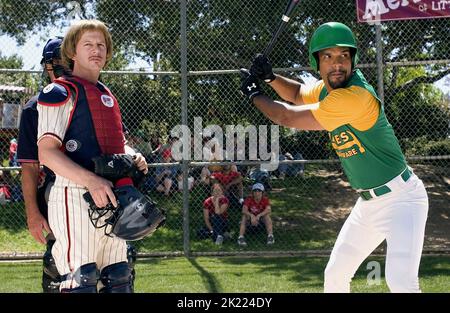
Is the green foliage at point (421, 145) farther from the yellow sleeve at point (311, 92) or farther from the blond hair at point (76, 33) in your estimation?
the blond hair at point (76, 33)

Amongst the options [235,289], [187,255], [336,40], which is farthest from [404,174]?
[187,255]

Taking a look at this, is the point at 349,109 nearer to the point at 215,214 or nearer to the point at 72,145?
the point at 72,145

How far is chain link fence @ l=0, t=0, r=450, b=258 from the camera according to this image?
376 inches

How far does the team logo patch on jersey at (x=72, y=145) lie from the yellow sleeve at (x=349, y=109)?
5.10ft

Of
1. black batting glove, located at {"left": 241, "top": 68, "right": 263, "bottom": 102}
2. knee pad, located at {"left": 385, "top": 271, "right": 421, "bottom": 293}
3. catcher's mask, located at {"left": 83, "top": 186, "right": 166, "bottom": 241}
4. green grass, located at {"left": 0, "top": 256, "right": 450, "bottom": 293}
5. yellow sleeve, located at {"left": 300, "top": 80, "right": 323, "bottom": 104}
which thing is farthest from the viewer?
green grass, located at {"left": 0, "top": 256, "right": 450, "bottom": 293}

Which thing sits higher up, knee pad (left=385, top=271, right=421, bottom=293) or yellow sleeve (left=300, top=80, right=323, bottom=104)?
yellow sleeve (left=300, top=80, right=323, bottom=104)

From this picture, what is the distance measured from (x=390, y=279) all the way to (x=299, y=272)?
3696mm

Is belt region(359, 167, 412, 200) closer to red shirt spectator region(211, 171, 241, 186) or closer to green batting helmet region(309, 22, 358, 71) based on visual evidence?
green batting helmet region(309, 22, 358, 71)

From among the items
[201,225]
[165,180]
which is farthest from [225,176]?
[165,180]

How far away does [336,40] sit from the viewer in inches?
160

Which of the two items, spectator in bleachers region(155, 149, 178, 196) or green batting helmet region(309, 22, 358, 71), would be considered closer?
green batting helmet region(309, 22, 358, 71)

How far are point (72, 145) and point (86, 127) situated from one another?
0.40ft

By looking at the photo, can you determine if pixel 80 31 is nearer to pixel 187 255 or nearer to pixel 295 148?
pixel 187 255

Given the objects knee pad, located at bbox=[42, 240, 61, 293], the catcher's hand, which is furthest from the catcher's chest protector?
knee pad, located at bbox=[42, 240, 61, 293]
